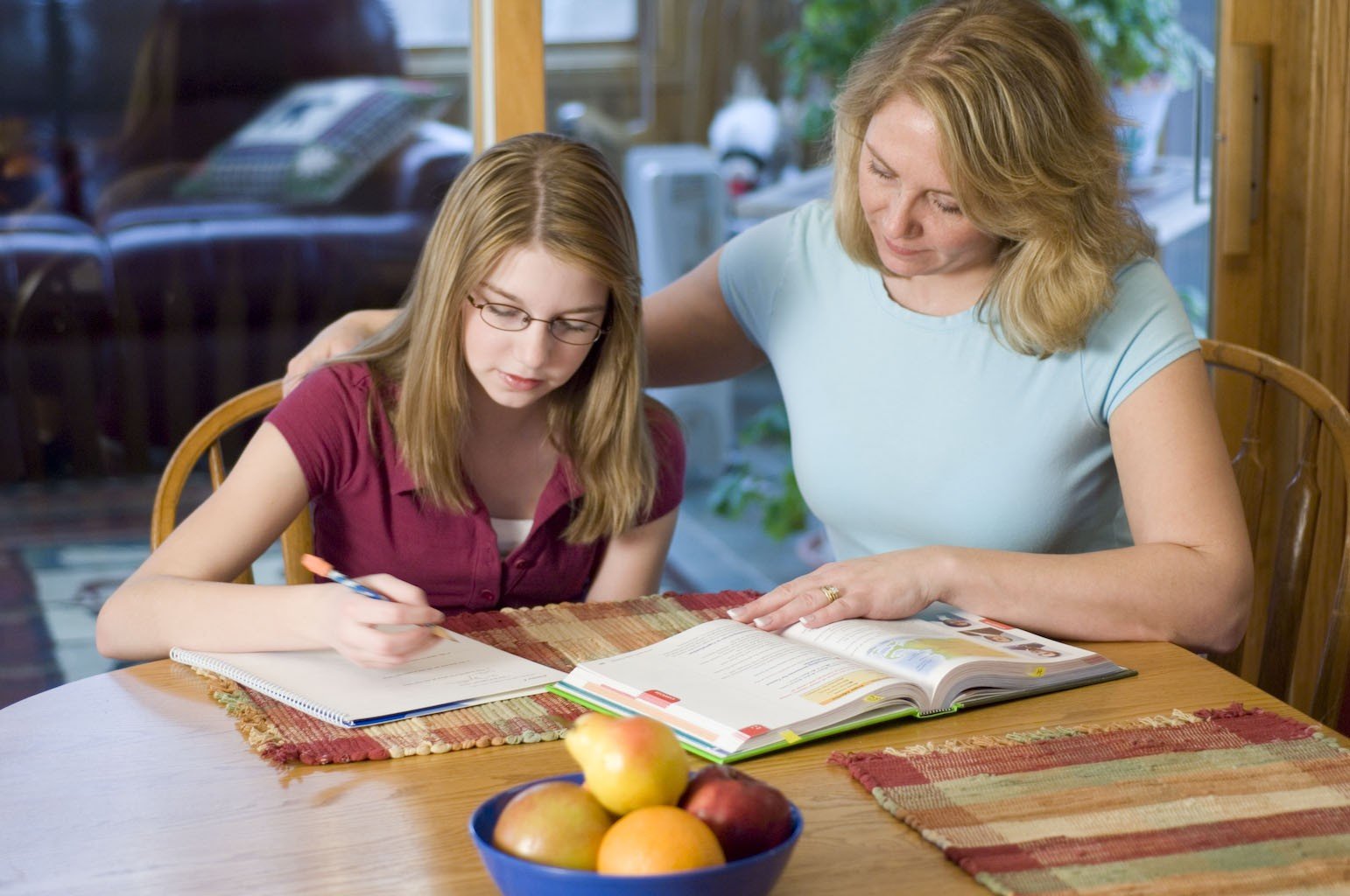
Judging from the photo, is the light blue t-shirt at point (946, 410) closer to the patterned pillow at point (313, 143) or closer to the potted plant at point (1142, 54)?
the patterned pillow at point (313, 143)

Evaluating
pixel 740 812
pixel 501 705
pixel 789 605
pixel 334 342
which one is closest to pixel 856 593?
pixel 789 605

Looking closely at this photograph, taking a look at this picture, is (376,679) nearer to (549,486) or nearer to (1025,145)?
(549,486)

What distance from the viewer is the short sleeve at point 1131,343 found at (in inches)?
57.5

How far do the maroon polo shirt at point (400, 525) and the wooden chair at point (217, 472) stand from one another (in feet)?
0.29

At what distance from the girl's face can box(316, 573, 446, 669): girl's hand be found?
339mm

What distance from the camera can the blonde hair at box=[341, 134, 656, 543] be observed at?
1.43 metres

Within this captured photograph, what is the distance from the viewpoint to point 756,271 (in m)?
1.75

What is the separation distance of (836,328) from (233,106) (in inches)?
43.6

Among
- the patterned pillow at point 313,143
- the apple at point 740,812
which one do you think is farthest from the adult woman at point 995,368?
the patterned pillow at point 313,143

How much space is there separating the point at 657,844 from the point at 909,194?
93cm

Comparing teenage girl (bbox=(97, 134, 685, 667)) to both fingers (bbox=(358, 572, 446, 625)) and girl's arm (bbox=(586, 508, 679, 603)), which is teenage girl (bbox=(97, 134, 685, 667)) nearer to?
girl's arm (bbox=(586, 508, 679, 603))

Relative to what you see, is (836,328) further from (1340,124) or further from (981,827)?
(1340,124)

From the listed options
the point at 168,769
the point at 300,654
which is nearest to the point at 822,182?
the point at 300,654

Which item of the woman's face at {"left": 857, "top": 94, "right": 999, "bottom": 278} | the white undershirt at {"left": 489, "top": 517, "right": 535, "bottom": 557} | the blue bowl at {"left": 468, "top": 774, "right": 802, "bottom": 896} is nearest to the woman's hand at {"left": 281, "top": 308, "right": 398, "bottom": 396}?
the white undershirt at {"left": 489, "top": 517, "right": 535, "bottom": 557}
